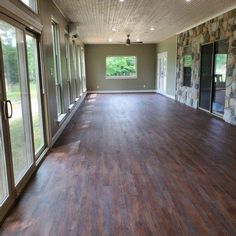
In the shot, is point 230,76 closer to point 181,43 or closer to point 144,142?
point 144,142

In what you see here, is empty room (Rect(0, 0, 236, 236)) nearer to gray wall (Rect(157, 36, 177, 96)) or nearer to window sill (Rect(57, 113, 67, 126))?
window sill (Rect(57, 113, 67, 126))

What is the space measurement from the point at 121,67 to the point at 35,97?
1061cm

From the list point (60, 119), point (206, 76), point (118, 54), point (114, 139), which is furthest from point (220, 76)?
point (118, 54)

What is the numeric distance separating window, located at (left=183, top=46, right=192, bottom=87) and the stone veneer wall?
182 mm

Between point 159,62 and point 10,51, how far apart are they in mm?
11354

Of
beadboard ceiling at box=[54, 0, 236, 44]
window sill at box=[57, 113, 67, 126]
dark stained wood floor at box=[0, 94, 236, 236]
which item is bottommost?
dark stained wood floor at box=[0, 94, 236, 236]

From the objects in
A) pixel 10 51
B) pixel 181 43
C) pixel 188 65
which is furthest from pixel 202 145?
pixel 181 43

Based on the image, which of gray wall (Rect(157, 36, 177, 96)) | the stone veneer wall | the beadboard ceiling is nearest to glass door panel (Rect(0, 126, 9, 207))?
the beadboard ceiling

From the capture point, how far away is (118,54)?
1384 centimetres

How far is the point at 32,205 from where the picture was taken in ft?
8.46

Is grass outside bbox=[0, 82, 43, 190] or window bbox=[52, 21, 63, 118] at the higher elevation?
window bbox=[52, 21, 63, 118]

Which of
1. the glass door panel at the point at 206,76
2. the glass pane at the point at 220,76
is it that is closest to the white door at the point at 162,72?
the glass door panel at the point at 206,76

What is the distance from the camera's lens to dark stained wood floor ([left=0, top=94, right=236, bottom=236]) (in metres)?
2.23

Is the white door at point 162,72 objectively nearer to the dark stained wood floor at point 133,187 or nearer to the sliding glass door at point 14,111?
the dark stained wood floor at point 133,187
